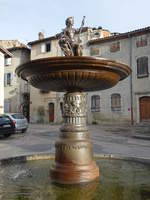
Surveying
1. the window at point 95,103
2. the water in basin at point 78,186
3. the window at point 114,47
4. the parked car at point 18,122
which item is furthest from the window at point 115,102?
the water in basin at point 78,186

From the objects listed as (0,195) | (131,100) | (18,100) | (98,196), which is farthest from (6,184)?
(18,100)

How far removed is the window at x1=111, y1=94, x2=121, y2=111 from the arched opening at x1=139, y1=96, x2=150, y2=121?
84.1 inches

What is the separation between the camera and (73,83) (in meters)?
4.23

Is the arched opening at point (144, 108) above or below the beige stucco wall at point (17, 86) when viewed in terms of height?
below

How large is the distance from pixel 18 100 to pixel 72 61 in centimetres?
2868

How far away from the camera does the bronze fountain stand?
384 centimetres

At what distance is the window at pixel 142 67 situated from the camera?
70.6 feet

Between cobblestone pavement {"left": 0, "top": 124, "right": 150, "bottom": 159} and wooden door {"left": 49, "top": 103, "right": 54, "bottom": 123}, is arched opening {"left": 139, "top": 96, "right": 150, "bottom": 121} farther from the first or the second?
wooden door {"left": 49, "top": 103, "right": 54, "bottom": 123}

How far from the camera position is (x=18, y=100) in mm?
31422

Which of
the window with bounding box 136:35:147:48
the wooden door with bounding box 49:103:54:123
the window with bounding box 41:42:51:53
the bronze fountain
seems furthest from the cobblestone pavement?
the window with bounding box 41:42:51:53

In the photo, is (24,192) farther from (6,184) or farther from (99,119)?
(99,119)

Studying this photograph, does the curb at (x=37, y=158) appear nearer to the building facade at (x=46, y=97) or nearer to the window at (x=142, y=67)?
the window at (x=142, y=67)

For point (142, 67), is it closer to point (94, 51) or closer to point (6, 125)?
point (94, 51)

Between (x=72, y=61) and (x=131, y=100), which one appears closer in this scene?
(x=72, y=61)
